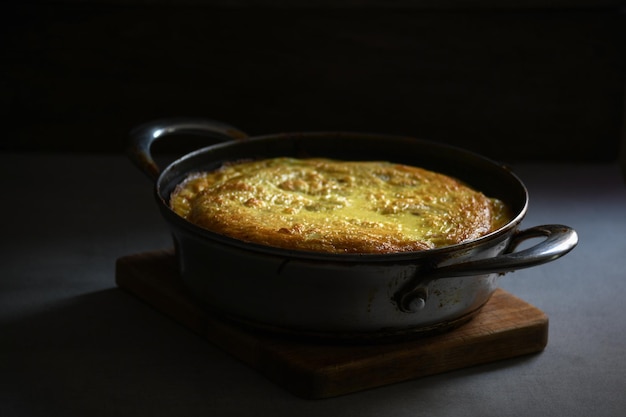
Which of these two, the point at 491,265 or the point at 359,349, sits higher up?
the point at 491,265

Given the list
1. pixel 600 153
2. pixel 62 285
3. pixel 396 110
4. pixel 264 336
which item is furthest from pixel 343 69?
pixel 264 336

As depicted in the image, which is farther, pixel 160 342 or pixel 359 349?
pixel 160 342

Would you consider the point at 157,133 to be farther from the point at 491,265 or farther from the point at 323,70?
the point at 323,70

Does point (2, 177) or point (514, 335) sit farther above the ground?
point (514, 335)

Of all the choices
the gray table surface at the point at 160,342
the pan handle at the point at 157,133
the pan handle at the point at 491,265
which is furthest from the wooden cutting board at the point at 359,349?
the pan handle at the point at 157,133

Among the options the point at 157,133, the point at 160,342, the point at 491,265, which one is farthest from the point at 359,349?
the point at 157,133

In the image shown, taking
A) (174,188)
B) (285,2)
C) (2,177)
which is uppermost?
(285,2)

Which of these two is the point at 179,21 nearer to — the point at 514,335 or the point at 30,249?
the point at 30,249
